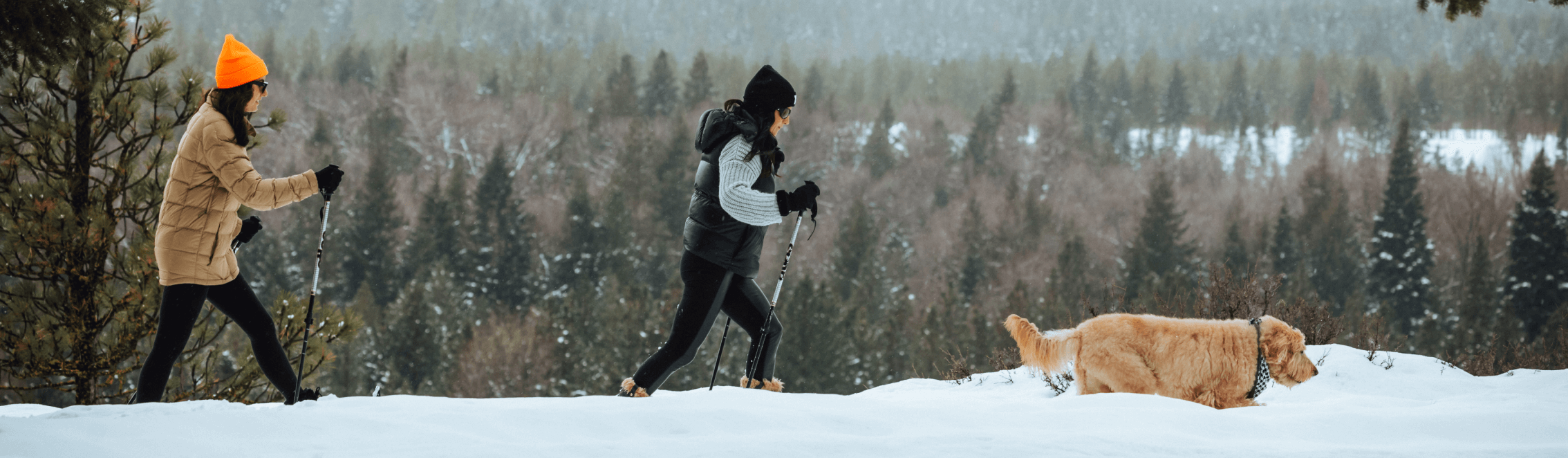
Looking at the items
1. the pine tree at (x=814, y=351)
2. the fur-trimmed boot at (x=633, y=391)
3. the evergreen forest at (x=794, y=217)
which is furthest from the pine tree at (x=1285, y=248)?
the fur-trimmed boot at (x=633, y=391)

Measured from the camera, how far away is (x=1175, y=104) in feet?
309

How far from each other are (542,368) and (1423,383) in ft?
128

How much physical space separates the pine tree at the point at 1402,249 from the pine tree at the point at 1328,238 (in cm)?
133

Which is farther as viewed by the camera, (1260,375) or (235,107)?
(1260,375)

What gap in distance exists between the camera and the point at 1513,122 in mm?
83688

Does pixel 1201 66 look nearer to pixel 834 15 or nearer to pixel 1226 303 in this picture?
pixel 834 15

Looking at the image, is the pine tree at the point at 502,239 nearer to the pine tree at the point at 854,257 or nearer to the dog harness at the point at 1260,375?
the pine tree at the point at 854,257

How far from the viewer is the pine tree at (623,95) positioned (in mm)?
75312

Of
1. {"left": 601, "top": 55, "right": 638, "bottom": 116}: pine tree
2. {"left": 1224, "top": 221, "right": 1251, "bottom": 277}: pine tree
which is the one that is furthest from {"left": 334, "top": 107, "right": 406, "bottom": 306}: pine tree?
{"left": 1224, "top": 221, "right": 1251, "bottom": 277}: pine tree

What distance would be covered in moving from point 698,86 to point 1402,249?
1866 inches

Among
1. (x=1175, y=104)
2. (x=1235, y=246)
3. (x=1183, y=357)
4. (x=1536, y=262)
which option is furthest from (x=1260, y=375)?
(x=1175, y=104)

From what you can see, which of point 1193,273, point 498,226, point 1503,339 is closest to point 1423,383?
point 1503,339

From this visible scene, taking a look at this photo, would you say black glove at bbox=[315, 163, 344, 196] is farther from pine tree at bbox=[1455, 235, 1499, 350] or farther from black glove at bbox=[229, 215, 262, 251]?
pine tree at bbox=[1455, 235, 1499, 350]

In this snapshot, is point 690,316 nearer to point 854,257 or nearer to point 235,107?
point 235,107
